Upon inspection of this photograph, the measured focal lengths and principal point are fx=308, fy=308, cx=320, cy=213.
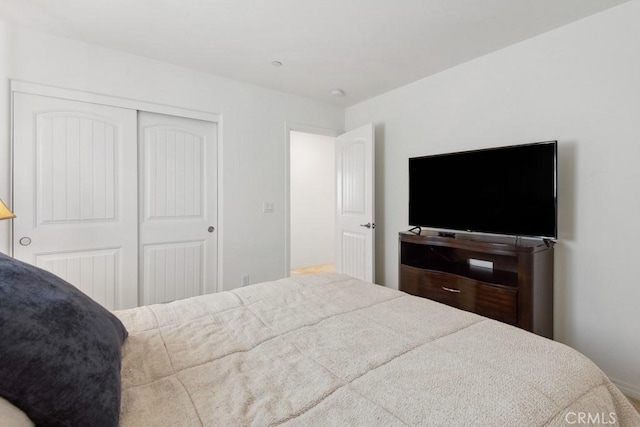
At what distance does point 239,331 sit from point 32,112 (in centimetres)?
239

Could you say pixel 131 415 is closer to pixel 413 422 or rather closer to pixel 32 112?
pixel 413 422

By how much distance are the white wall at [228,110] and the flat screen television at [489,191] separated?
1474mm

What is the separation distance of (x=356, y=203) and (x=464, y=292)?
154 cm

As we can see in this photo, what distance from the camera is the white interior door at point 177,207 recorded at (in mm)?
2746

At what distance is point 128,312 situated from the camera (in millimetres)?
1410

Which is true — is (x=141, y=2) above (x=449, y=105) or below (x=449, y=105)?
above

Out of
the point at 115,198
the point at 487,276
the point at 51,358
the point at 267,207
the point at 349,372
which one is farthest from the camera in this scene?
the point at 267,207

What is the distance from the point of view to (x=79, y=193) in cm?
243

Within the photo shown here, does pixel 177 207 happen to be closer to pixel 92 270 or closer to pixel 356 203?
pixel 92 270

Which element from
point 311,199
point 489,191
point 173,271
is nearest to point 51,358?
point 173,271

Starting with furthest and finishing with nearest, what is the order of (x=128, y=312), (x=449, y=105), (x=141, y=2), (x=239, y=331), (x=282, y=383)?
(x=449, y=105)
(x=141, y=2)
(x=128, y=312)
(x=239, y=331)
(x=282, y=383)

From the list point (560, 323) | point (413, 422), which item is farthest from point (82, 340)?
point (560, 323)

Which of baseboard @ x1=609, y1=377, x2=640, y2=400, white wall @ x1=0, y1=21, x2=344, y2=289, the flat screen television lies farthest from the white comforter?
white wall @ x1=0, y1=21, x2=344, y2=289

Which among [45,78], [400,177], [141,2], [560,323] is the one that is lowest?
[560,323]
